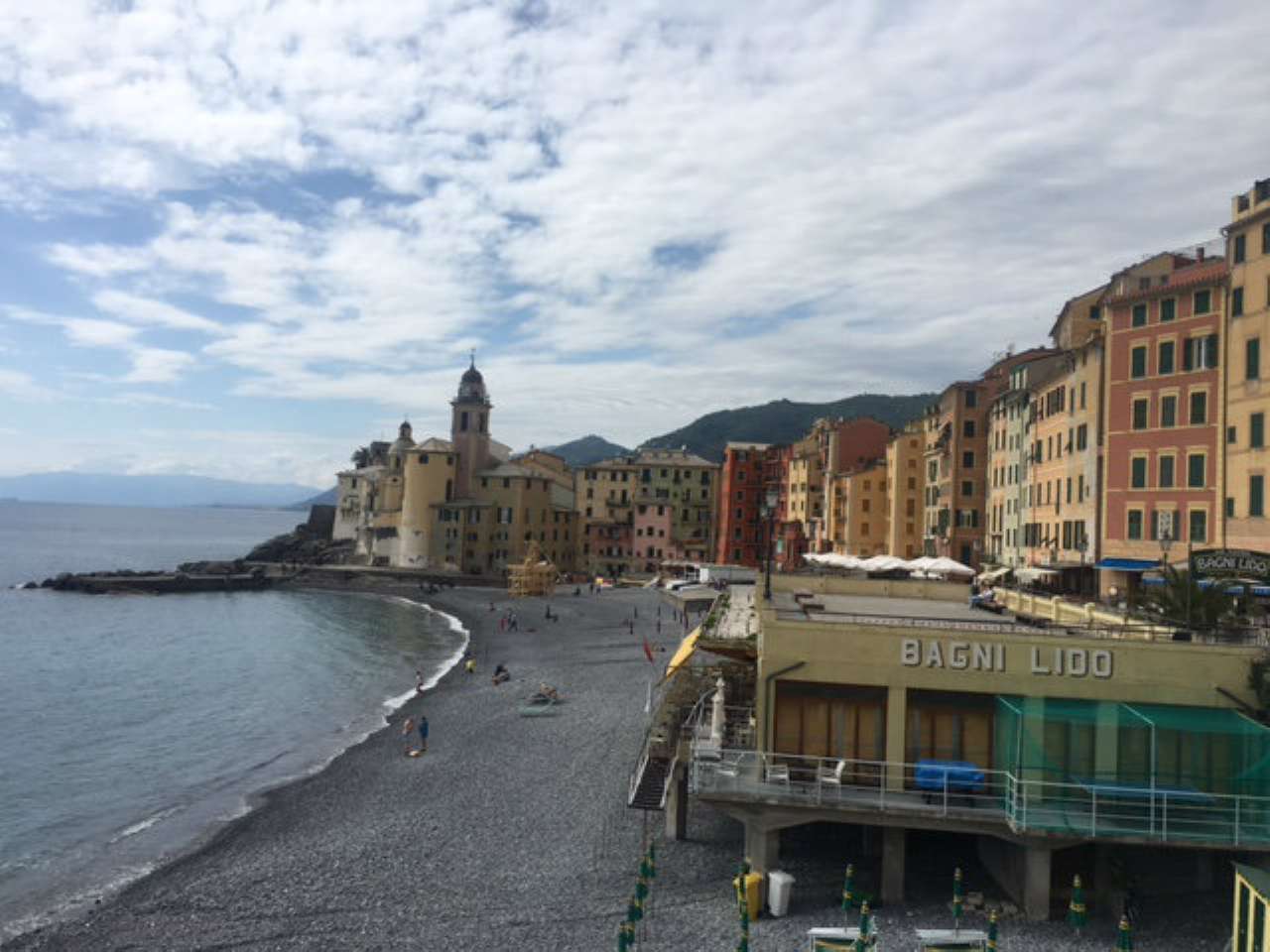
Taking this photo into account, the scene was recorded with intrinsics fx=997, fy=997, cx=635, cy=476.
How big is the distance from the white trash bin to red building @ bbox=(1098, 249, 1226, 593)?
86.3 ft

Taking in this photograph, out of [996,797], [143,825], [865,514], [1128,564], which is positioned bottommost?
[143,825]

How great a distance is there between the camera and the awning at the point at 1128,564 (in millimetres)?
41094

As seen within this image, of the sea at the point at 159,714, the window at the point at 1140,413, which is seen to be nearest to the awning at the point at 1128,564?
the window at the point at 1140,413

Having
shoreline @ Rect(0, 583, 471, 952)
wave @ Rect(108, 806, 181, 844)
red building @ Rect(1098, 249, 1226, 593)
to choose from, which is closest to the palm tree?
red building @ Rect(1098, 249, 1226, 593)

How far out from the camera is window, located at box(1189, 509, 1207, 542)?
39.0 metres

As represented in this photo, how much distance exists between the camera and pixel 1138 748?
18.4 m

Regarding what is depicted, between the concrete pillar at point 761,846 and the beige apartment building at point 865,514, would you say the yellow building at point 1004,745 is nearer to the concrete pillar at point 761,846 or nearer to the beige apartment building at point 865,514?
the concrete pillar at point 761,846

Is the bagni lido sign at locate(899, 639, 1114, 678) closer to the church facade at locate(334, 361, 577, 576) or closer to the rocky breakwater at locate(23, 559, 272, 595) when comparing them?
the church facade at locate(334, 361, 577, 576)

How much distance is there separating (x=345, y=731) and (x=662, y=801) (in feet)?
81.9

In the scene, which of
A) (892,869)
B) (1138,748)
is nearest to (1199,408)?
(1138,748)

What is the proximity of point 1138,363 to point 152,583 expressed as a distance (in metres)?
106

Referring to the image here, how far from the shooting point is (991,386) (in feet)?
223

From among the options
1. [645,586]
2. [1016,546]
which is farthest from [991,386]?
[645,586]

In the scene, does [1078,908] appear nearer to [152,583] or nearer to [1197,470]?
[1197,470]
